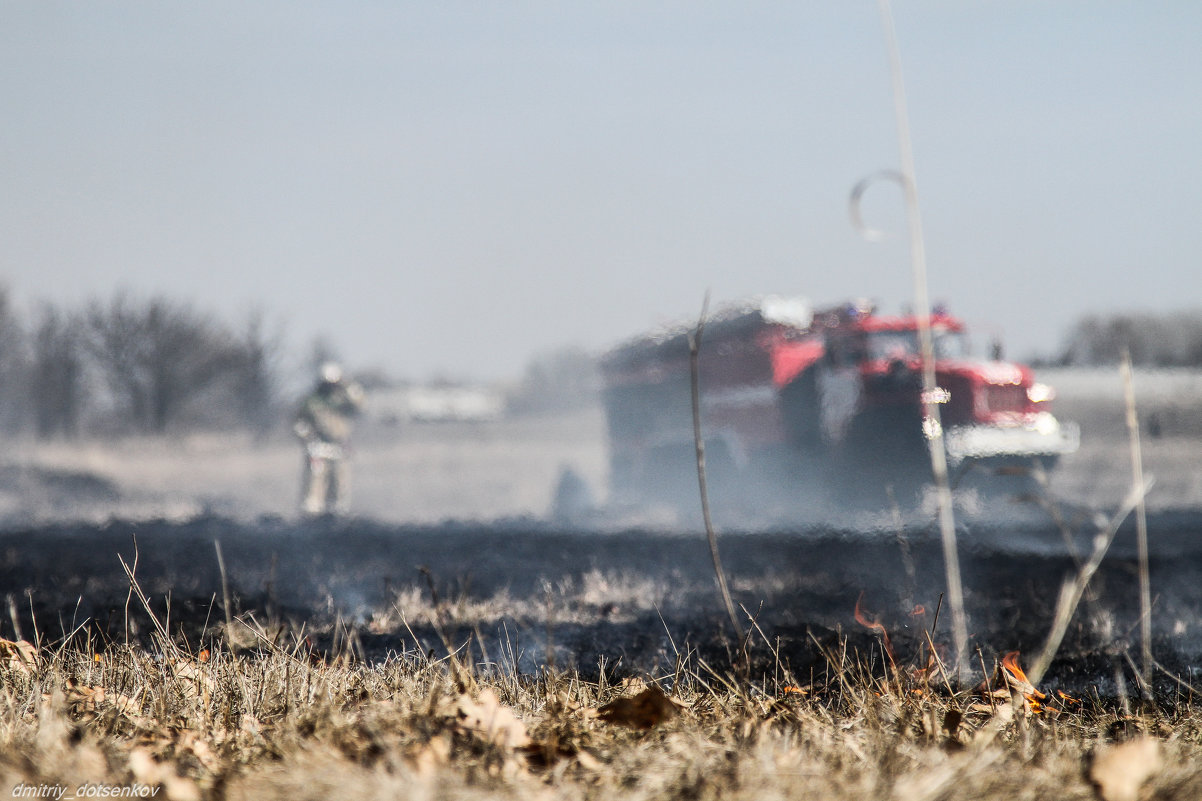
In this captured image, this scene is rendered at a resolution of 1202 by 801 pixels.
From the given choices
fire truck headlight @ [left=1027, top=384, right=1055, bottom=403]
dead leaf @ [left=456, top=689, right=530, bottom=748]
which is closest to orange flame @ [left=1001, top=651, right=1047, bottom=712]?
dead leaf @ [left=456, top=689, right=530, bottom=748]

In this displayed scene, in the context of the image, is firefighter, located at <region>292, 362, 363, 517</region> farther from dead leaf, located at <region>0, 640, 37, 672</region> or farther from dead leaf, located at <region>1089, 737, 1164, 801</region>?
dead leaf, located at <region>1089, 737, 1164, 801</region>

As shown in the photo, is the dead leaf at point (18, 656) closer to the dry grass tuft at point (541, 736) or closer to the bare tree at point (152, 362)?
the dry grass tuft at point (541, 736)

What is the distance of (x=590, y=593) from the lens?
17.1 feet

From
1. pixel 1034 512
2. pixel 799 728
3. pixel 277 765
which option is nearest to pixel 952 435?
pixel 1034 512

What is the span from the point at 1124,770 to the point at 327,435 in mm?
10436

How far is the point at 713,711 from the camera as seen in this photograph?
8.72ft

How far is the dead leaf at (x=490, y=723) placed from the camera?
7.00 ft

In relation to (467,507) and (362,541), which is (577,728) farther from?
(467,507)

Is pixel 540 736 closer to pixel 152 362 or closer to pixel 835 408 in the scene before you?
pixel 835 408

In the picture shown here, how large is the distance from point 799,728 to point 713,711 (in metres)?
0.30

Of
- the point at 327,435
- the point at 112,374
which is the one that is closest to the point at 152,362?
the point at 112,374

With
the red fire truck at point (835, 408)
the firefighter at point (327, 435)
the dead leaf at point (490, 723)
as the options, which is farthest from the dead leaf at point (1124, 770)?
the firefighter at point (327, 435)

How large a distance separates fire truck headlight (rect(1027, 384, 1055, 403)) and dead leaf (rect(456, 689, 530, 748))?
902 centimetres

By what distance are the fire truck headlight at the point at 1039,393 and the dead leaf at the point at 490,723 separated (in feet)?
29.6
